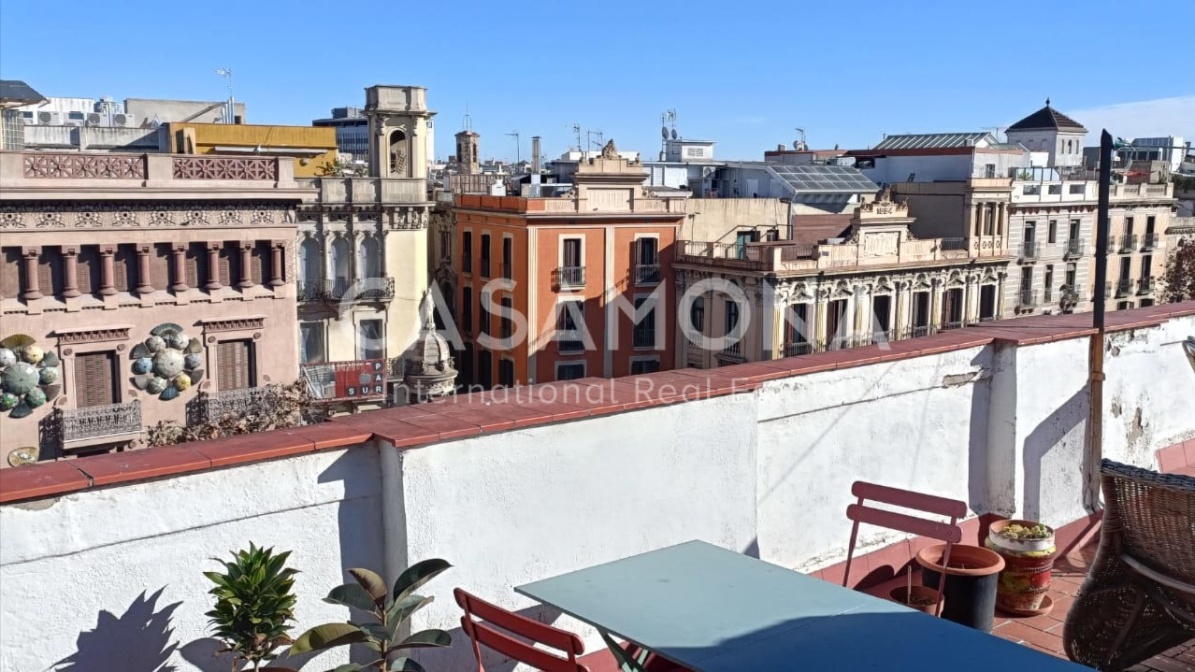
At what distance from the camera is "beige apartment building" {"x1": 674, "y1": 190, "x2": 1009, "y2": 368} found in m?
30.3

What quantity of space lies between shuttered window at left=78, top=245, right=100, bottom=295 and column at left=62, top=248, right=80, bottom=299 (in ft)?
0.32

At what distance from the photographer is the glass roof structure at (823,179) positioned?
38812 millimetres

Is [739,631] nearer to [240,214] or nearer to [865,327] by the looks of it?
[240,214]

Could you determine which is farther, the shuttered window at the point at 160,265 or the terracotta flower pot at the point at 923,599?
the shuttered window at the point at 160,265

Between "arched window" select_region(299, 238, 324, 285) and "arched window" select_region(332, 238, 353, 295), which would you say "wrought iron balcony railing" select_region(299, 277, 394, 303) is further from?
"arched window" select_region(299, 238, 324, 285)

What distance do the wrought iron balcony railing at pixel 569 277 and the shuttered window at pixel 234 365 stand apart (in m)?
10.1

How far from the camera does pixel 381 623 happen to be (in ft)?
12.3

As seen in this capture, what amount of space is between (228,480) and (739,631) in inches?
70.9

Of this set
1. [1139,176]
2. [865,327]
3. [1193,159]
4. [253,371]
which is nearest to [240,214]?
[253,371]

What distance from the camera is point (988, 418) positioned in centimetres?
641

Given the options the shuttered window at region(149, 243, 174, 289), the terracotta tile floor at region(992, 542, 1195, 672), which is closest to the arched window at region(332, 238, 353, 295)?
the shuttered window at region(149, 243, 174, 289)

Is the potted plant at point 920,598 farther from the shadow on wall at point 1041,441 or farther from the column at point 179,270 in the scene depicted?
the column at point 179,270

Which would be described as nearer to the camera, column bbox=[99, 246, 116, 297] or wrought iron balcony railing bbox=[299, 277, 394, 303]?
column bbox=[99, 246, 116, 297]

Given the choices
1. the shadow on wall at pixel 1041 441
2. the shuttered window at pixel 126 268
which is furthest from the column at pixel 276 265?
the shadow on wall at pixel 1041 441
